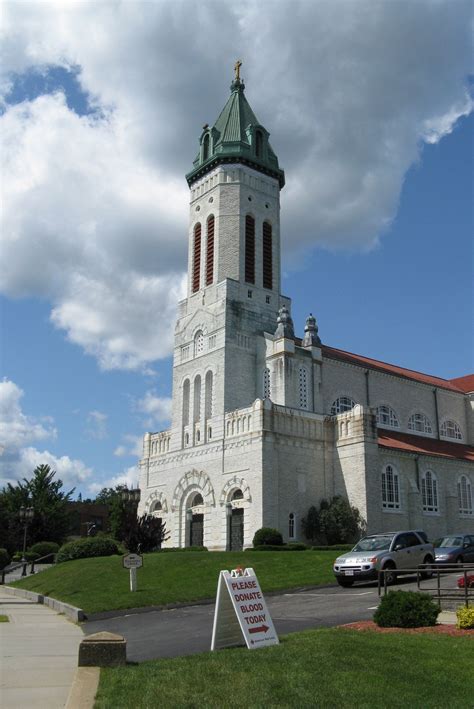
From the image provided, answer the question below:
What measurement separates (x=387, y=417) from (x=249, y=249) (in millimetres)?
15893

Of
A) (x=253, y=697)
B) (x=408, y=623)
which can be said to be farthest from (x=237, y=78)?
(x=253, y=697)

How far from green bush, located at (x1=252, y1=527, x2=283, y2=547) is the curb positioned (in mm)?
12988

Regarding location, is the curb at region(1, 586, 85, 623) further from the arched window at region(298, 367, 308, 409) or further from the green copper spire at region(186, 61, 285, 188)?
the green copper spire at region(186, 61, 285, 188)

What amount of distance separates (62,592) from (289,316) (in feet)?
89.6

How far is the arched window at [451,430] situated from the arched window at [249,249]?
19771 mm

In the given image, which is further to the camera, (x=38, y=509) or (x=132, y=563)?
(x=38, y=509)

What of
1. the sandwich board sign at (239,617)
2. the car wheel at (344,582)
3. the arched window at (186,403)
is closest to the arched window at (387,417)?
the arched window at (186,403)

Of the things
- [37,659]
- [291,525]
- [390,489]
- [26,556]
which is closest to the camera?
[37,659]

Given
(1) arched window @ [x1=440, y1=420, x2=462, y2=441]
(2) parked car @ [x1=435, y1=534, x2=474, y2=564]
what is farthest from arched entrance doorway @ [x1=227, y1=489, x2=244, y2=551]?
(1) arched window @ [x1=440, y1=420, x2=462, y2=441]

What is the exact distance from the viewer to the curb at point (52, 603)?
20.1m

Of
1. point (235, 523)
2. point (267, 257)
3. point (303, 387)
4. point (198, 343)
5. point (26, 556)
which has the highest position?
point (267, 257)

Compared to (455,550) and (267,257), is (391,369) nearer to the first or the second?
(267,257)

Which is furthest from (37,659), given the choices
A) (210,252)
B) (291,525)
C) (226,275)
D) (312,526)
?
(210,252)

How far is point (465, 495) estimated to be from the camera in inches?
1930
